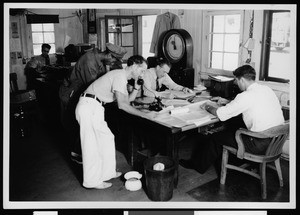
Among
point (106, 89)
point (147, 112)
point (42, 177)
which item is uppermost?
point (106, 89)

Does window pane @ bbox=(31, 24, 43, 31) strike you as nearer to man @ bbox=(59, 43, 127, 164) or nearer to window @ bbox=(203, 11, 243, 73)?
man @ bbox=(59, 43, 127, 164)

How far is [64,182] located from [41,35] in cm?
573

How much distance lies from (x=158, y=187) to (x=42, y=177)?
5.18 ft

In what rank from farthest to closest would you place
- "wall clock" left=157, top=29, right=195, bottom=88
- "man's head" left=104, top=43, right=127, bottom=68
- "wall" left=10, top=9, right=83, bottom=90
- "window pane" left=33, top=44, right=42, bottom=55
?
"window pane" left=33, top=44, right=42, bottom=55 → "wall" left=10, top=9, right=83, bottom=90 → "wall clock" left=157, top=29, right=195, bottom=88 → "man's head" left=104, top=43, right=127, bottom=68

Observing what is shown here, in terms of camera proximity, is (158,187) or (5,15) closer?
(5,15)

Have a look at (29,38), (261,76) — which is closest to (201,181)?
(261,76)

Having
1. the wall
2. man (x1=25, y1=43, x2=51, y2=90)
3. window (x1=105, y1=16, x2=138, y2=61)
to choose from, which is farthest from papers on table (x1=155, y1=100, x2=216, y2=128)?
the wall

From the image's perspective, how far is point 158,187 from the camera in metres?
3.19

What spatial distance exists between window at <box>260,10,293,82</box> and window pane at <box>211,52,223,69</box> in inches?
35.7

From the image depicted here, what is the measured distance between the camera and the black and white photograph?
313cm

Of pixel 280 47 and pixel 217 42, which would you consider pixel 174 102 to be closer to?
pixel 280 47

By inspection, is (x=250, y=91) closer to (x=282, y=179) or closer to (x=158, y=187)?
(x=282, y=179)

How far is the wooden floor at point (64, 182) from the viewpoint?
334 cm

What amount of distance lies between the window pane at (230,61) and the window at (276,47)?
0.61m
